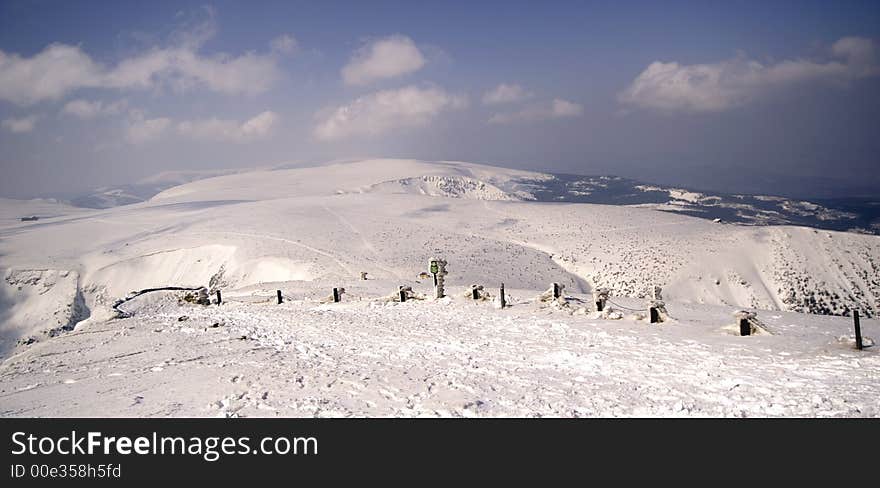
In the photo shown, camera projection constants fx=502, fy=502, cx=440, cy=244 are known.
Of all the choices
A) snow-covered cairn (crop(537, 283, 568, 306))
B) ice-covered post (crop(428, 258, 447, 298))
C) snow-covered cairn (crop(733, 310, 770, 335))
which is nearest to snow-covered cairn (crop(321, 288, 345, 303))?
ice-covered post (crop(428, 258, 447, 298))

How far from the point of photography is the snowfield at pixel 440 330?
394 inches

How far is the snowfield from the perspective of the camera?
32.8 ft

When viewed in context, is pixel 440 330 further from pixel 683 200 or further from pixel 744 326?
pixel 683 200

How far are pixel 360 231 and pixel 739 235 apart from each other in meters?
47.1

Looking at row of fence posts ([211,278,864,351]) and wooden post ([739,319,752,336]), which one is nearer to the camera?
row of fence posts ([211,278,864,351])

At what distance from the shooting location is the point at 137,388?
37.4 ft

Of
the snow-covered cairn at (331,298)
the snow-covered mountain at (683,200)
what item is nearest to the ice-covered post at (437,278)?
the snow-covered cairn at (331,298)

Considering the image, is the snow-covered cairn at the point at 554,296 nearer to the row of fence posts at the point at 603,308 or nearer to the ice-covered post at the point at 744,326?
the row of fence posts at the point at 603,308

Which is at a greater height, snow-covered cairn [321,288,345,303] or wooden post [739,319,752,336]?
wooden post [739,319,752,336]

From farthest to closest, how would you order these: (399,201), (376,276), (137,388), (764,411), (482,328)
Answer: (399,201) < (376,276) < (482,328) < (137,388) < (764,411)

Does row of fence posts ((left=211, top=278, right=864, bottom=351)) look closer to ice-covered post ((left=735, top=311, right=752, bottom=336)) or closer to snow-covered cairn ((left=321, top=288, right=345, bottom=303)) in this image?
ice-covered post ((left=735, top=311, right=752, bottom=336))

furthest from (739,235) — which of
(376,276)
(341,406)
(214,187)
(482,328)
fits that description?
(214,187)

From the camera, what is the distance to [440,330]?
18.1 metres
